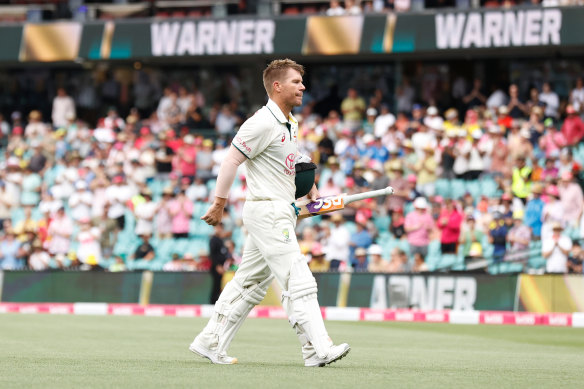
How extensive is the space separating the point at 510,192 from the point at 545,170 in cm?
90

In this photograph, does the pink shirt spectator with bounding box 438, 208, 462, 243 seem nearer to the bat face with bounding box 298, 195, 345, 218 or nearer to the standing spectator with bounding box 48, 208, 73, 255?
the standing spectator with bounding box 48, 208, 73, 255

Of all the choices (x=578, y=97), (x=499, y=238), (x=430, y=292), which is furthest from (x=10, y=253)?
(x=578, y=97)

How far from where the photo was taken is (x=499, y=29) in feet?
88.9

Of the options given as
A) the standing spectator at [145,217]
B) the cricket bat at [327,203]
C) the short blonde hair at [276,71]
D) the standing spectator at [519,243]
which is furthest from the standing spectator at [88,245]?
the short blonde hair at [276,71]

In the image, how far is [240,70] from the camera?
107 feet

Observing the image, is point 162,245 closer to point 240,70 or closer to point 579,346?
point 240,70

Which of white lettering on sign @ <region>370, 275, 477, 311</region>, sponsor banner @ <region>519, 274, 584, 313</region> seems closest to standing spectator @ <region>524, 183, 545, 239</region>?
sponsor banner @ <region>519, 274, 584, 313</region>

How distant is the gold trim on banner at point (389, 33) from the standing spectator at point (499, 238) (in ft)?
24.7

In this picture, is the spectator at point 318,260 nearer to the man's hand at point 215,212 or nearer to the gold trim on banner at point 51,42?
the gold trim on banner at point 51,42

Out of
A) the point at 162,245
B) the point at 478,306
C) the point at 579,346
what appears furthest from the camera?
the point at 162,245

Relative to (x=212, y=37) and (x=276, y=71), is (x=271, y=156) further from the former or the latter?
(x=212, y=37)

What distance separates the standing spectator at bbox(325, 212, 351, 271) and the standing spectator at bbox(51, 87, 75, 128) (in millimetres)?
10529

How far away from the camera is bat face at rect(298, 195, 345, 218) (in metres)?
9.42

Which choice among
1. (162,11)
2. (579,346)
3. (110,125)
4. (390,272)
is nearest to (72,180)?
(110,125)
